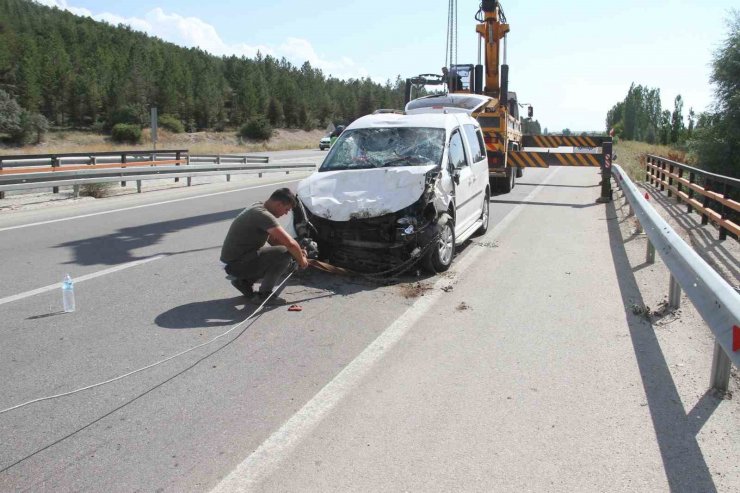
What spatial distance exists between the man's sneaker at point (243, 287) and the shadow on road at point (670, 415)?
12.2 ft

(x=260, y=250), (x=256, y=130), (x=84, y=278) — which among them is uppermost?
(x=256, y=130)

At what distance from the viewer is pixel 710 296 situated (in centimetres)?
417

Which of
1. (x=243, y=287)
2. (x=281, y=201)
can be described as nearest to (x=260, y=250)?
(x=243, y=287)

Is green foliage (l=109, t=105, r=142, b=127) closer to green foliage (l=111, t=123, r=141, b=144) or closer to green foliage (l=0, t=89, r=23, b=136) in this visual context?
green foliage (l=111, t=123, r=141, b=144)

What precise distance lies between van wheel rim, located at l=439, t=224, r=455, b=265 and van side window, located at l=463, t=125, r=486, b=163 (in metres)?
2.31

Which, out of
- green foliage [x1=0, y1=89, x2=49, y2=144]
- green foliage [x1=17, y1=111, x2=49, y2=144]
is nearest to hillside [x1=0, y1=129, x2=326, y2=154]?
green foliage [x1=17, y1=111, x2=49, y2=144]

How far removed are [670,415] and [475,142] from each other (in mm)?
6804

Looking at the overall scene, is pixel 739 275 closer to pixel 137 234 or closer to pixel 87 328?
pixel 87 328

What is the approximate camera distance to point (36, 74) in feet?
281

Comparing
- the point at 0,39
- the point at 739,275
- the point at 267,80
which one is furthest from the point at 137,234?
the point at 267,80

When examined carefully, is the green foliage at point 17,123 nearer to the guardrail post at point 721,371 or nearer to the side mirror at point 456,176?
the side mirror at point 456,176

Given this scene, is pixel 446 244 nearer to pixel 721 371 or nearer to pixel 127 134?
Answer: pixel 721 371

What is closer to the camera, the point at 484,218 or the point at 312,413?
the point at 312,413

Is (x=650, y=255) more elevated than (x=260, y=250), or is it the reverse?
(x=260, y=250)
